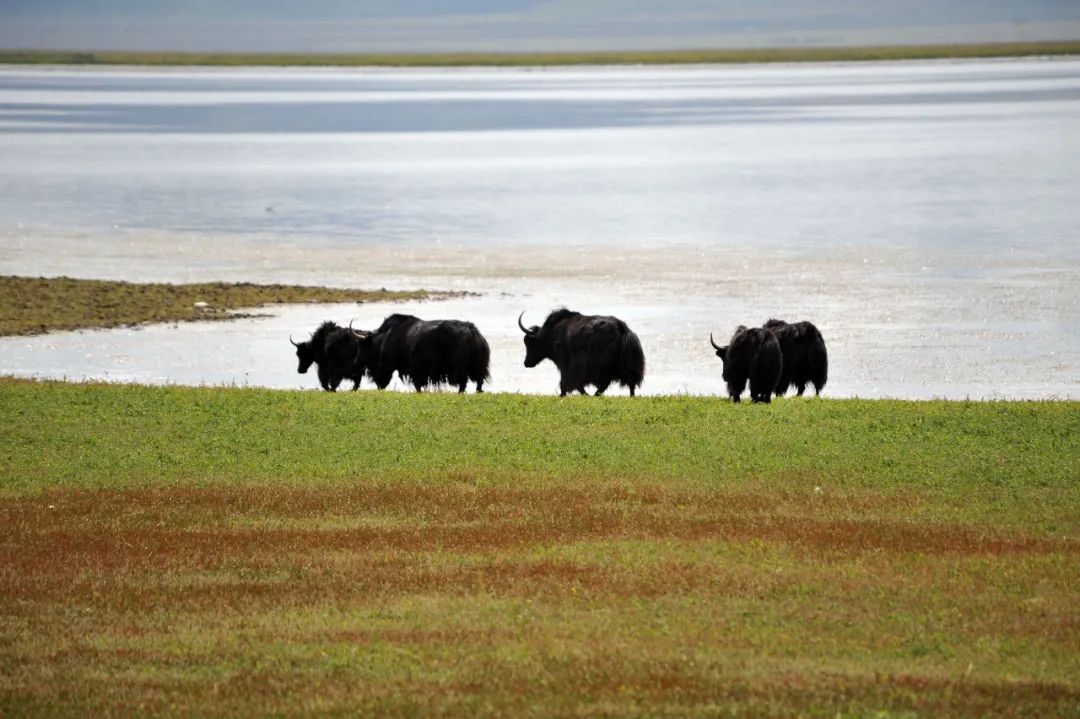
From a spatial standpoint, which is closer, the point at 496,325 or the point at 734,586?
the point at 734,586

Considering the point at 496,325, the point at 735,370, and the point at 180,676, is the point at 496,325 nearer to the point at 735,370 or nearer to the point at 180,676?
the point at 735,370

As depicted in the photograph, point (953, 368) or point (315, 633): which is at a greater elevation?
point (953, 368)

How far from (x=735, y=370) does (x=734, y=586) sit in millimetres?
7744

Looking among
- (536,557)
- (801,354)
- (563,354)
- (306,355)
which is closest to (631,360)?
(563,354)

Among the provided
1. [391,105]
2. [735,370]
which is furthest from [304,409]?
[391,105]

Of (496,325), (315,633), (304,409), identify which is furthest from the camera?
(496,325)

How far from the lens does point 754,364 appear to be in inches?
738

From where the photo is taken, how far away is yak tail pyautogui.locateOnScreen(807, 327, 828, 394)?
19.8 meters

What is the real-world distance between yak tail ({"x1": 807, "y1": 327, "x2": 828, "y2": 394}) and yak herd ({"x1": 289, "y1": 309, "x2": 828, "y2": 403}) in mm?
11

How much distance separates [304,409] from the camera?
18328 mm

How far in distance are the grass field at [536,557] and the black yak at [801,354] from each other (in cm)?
125

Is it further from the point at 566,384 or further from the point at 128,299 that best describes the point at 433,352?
the point at 128,299

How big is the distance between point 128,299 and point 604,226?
16.0 metres

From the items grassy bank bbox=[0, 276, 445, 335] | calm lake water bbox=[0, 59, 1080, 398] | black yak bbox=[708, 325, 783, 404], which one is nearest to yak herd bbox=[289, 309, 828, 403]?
black yak bbox=[708, 325, 783, 404]
